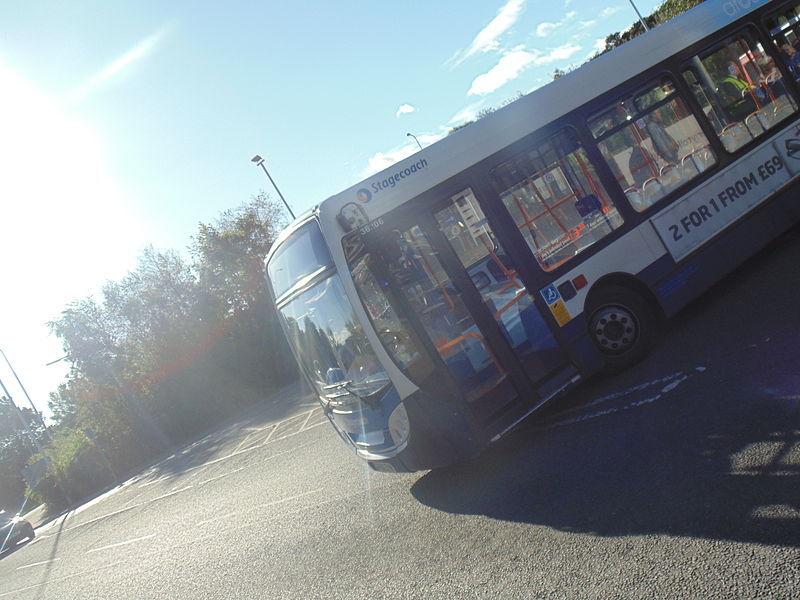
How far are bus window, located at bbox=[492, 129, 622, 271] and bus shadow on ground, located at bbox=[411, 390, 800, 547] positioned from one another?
193cm

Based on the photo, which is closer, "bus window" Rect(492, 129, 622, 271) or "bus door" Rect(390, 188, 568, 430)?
"bus door" Rect(390, 188, 568, 430)

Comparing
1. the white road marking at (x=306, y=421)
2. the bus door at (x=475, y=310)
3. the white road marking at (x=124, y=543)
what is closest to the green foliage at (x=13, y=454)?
the white road marking at (x=124, y=543)

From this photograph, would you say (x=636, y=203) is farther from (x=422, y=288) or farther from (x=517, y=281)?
(x=422, y=288)

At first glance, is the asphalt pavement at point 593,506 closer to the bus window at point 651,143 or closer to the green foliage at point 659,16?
the bus window at point 651,143

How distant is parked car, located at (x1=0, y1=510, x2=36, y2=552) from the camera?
69.3ft

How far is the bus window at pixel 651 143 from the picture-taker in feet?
22.1

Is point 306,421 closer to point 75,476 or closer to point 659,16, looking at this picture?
point 75,476

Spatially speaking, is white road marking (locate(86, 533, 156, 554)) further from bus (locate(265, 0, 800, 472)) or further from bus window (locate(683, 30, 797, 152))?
bus window (locate(683, 30, 797, 152))

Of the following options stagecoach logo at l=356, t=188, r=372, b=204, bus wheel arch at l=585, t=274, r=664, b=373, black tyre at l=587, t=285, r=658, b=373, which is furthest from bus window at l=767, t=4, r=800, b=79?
stagecoach logo at l=356, t=188, r=372, b=204

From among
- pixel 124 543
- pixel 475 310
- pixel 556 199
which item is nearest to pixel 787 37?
pixel 556 199

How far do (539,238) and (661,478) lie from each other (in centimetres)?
283

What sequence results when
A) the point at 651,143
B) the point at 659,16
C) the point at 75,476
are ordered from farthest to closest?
the point at 659,16, the point at 75,476, the point at 651,143

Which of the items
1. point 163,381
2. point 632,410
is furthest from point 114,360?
point 632,410

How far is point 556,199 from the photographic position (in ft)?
21.1
